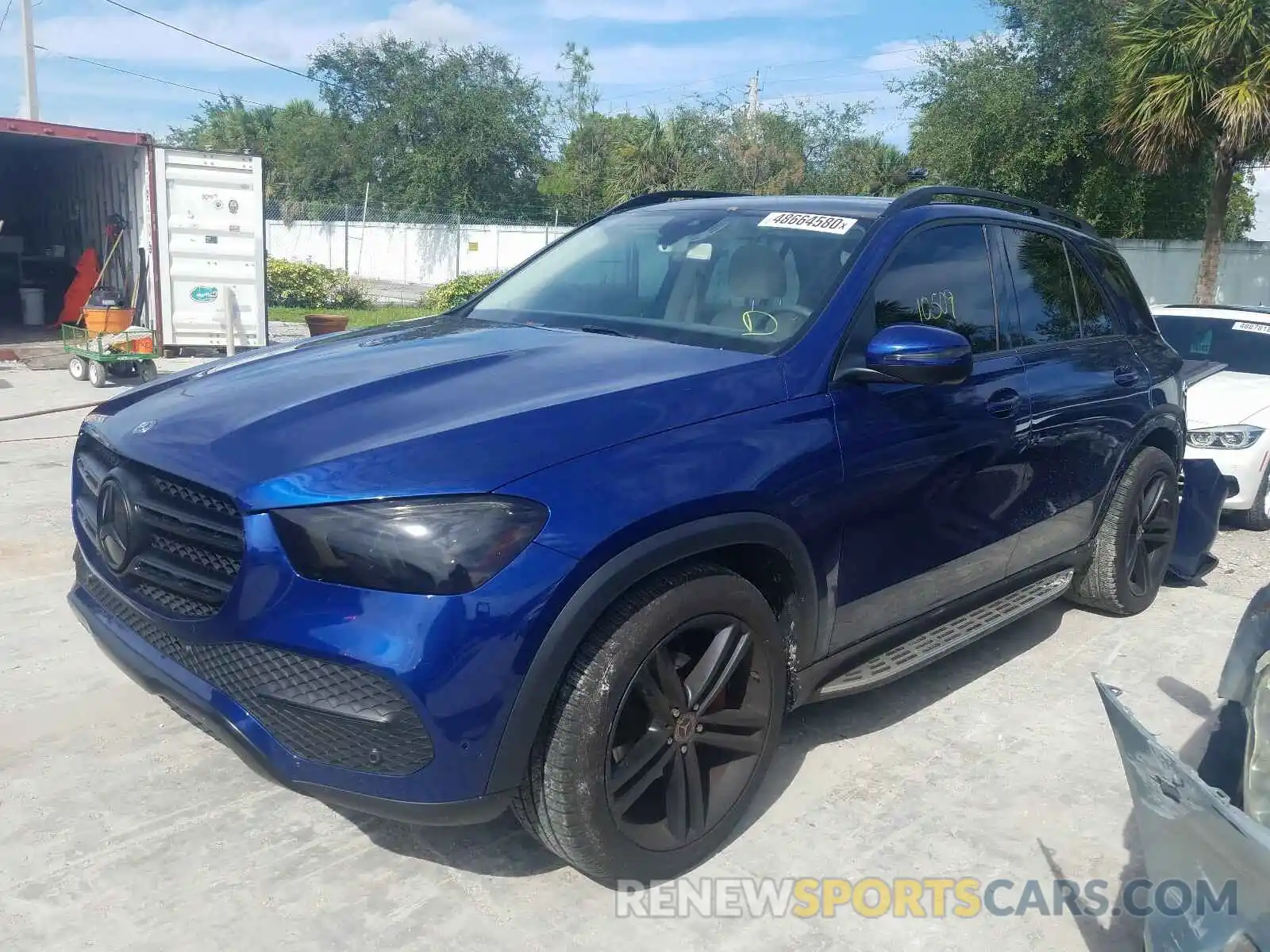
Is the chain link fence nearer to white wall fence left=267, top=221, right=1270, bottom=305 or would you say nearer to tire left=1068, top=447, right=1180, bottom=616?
white wall fence left=267, top=221, right=1270, bottom=305

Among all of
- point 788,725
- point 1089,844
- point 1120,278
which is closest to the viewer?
point 1089,844

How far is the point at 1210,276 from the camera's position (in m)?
15.4

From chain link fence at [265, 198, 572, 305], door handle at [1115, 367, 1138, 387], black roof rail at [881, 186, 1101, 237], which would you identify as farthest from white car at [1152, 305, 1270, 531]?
chain link fence at [265, 198, 572, 305]

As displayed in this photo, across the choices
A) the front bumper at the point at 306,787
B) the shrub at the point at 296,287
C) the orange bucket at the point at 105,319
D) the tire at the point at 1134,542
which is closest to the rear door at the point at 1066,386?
the tire at the point at 1134,542

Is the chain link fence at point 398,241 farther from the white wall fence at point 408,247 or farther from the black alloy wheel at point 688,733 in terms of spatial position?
the black alloy wheel at point 688,733

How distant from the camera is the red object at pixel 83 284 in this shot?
14.9 meters

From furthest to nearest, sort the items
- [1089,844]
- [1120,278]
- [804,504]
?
1. [1120,278]
2. [1089,844]
3. [804,504]

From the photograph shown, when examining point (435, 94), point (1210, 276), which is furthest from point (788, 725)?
point (435, 94)

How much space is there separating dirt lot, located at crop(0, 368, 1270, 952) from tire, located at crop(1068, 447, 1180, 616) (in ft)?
1.79

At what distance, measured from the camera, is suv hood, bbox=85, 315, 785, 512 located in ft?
7.83

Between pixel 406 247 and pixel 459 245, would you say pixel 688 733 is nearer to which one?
pixel 459 245

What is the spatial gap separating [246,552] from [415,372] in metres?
0.81

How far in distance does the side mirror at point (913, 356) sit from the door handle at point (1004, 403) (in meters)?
0.59

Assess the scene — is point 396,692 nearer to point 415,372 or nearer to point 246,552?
point 246,552
